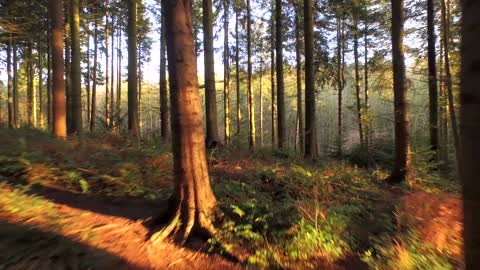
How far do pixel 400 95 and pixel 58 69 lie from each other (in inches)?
423

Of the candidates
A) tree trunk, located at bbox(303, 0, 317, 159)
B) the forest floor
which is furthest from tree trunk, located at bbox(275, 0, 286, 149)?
the forest floor

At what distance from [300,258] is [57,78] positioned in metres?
10.3

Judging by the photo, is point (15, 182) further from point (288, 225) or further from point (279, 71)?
point (279, 71)

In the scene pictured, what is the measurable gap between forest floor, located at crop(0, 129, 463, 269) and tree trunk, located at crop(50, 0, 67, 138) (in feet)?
9.74

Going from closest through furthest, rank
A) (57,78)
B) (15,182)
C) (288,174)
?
(15,182), (288,174), (57,78)

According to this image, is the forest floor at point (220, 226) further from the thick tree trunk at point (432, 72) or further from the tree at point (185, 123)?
the thick tree trunk at point (432, 72)

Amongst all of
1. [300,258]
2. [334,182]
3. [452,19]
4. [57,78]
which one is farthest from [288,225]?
[452,19]

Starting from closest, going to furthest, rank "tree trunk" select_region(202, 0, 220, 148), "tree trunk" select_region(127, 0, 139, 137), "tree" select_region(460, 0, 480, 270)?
"tree" select_region(460, 0, 480, 270) < "tree trunk" select_region(202, 0, 220, 148) < "tree trunk" select_region(127, 0, 139, 137)

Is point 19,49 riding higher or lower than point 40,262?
higher

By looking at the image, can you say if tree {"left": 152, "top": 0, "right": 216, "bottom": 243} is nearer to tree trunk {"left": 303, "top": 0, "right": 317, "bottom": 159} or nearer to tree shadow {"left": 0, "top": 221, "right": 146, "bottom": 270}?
tree shadow {"left": 0, "top": 221, "right": 146, "bottom": 270}

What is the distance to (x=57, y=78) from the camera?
11.4 m

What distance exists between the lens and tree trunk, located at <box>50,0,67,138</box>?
36.9 ft

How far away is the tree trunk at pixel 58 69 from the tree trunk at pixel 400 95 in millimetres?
10398

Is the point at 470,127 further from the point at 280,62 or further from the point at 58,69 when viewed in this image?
the point at 280,62
